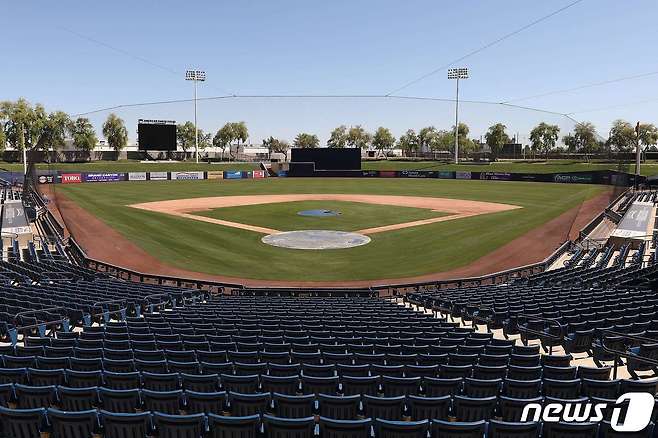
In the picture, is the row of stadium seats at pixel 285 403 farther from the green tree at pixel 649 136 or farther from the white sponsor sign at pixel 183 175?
the green tree at pixel 649 136

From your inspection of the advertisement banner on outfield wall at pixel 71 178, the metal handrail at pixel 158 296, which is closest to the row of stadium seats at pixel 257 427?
the metal handrail at pixel 158 296

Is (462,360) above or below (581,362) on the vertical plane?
above

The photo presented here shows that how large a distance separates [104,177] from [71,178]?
222 inches

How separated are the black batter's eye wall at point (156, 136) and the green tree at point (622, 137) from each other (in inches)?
5148

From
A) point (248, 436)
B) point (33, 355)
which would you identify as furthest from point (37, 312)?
point (248, 436)

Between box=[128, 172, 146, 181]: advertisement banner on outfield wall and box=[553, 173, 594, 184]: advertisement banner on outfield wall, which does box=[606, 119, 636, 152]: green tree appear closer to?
box=[553, 173, 594, 184]: advertisement banner on outfield wall

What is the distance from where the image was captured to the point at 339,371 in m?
9.49

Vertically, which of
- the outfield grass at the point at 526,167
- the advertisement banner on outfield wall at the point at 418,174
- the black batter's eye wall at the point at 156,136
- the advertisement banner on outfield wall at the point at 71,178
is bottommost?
the advertisement banner on outfield wall at the point at 71,178

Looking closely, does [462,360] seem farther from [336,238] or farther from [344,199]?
[344,199]

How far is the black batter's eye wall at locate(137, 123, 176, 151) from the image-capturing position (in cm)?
10606

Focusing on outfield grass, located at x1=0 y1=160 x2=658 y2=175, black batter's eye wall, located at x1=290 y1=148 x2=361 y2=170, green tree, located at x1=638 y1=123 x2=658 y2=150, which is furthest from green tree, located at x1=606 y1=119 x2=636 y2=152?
black batter's eye wall, located at x1=290 y1=148 x2=361 y2=170

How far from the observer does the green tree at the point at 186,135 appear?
18312 centimetres

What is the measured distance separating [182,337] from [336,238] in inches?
1047

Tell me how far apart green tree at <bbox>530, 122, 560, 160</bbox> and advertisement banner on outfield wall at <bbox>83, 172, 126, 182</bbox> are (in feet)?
467
